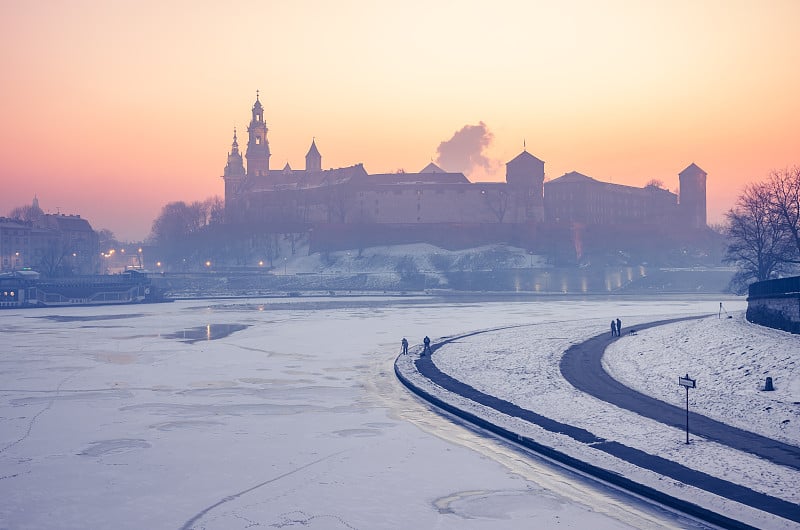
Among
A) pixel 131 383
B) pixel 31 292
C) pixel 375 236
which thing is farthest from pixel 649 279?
pixel 131 383

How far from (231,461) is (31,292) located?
79.2m

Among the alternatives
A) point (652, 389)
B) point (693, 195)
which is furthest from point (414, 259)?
point (652, 389)

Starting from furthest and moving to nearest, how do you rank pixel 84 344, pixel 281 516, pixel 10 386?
pixel 84 344, pixel 10 386, pixel 281 516

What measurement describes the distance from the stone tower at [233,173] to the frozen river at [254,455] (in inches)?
5178

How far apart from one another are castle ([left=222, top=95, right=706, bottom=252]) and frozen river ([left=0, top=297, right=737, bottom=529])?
98.4 metres

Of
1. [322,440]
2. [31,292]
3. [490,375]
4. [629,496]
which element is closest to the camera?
[629,496]

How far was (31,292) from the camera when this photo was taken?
8462 cm

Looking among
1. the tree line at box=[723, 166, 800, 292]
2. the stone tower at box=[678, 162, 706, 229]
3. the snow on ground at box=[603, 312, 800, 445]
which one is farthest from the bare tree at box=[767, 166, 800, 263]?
the stone tower at box=[678, 162, 706, 229]

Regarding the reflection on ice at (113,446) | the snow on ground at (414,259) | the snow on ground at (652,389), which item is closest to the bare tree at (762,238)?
the snow on ground at (652,389)

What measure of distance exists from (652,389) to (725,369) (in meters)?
3.37

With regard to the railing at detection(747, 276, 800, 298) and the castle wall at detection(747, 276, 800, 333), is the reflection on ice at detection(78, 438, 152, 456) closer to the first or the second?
Result: the castle wall at detection(747, 276, 800, 333)

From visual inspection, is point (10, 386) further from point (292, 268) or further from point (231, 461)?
point (292, 268)

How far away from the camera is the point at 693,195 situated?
147375 millimetres

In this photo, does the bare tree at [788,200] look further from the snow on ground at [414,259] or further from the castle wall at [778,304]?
the snow on ground at [414,259]
